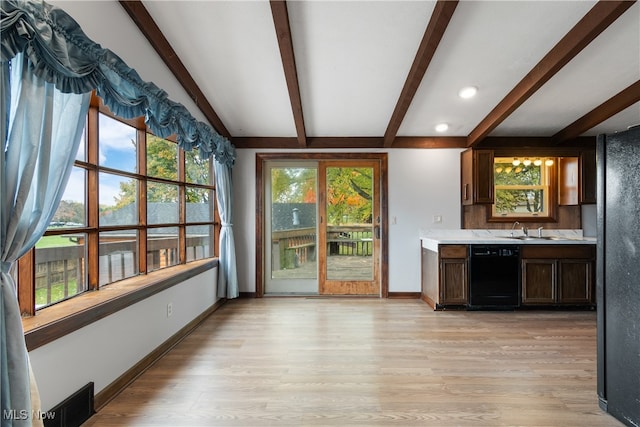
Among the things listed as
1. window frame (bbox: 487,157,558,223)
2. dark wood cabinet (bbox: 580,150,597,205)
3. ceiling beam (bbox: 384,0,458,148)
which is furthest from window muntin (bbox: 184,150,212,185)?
dark wood cabinet (bbox: 580,150,597,205)

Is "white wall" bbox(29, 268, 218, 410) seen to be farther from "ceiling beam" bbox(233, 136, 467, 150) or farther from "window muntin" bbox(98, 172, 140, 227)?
"ceiling beam" bbox(233, 136, 467, 150)

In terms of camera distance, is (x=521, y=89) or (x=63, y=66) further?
(x=521, y=89)

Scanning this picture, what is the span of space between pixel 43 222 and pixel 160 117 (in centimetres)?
120

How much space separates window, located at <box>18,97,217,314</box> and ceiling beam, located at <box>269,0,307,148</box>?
1.36 meters

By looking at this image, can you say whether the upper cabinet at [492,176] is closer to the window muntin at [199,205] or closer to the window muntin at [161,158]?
the window muntin at [199,205]

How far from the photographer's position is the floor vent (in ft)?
5.42

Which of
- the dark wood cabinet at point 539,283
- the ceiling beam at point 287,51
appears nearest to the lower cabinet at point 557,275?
the dark wood cabinet at point 539,283

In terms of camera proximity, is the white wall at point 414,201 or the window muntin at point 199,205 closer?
the window muntin at point 199,205

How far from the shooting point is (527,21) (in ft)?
8.22

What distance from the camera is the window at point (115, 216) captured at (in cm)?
196

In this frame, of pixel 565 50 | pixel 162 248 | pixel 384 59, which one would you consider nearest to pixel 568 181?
pixel 565 50

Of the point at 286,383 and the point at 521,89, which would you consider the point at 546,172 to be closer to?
the point at 521,89

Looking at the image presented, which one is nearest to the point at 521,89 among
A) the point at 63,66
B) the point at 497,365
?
the point at 497,365

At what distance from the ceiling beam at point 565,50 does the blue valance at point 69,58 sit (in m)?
3.29
